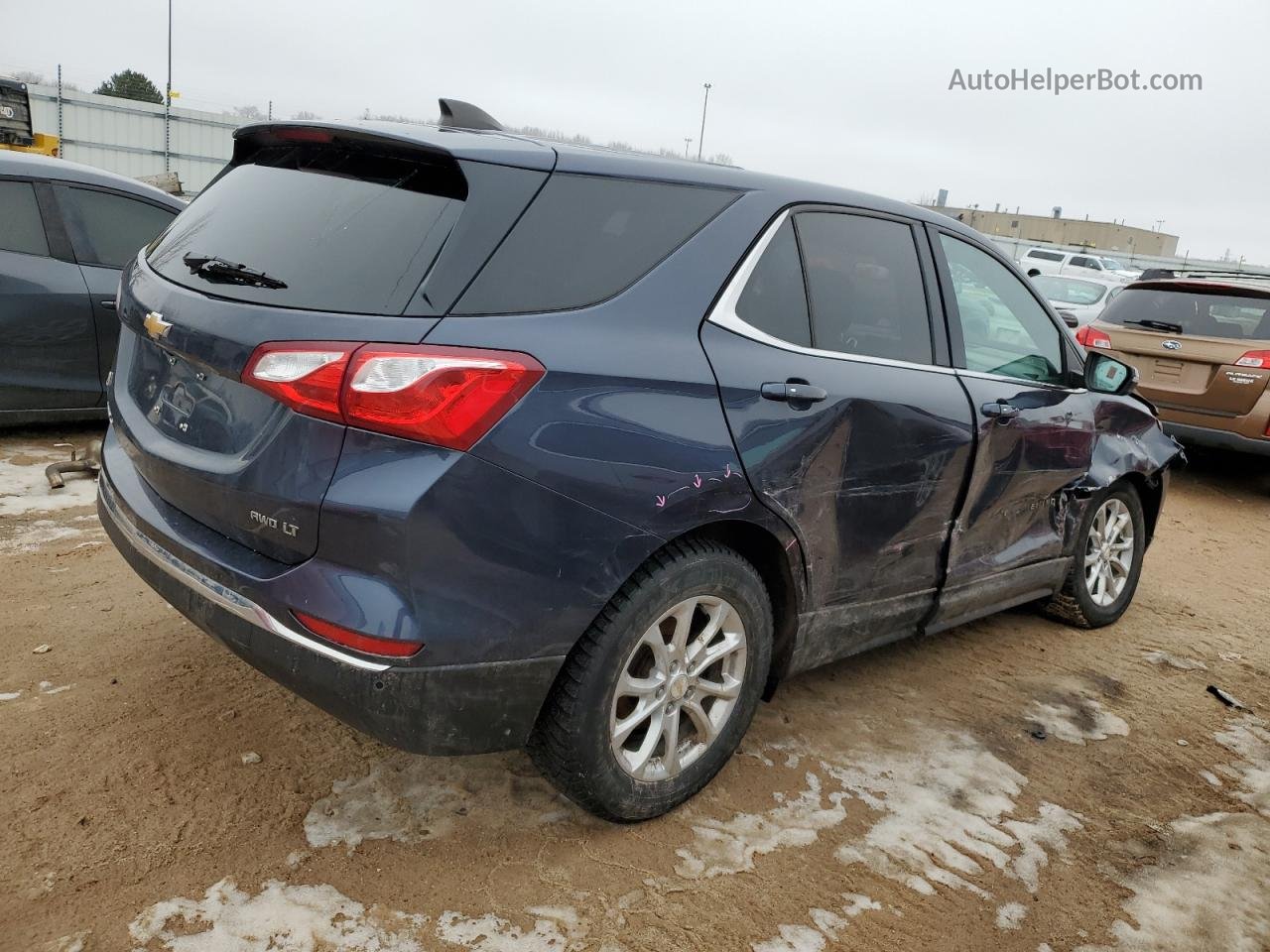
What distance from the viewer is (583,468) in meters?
2.32

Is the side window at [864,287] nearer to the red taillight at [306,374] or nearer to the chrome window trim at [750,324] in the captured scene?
the chrome window trim at [750,324]

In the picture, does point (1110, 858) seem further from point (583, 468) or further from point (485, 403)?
point (485, 403)

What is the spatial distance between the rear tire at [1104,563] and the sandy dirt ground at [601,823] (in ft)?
2.25

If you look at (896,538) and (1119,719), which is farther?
(1119,719)

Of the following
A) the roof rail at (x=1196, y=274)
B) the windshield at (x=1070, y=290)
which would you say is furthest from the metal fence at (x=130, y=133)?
the roof rail at (x=1196, y=274)

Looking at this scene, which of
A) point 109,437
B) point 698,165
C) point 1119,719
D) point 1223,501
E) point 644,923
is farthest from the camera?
point 1223,501

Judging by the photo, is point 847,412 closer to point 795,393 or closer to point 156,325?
point 795,393

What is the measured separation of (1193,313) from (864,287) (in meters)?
6.15

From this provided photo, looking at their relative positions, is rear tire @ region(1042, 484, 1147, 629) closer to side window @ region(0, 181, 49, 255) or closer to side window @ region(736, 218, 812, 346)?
side window @ region(736, 218, 812, 346)

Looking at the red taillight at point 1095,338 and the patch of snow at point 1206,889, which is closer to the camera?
the patch of snow at point 1206,889

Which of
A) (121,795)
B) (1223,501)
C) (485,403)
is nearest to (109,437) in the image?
(121,795)

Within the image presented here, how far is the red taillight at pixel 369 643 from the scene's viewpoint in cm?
219

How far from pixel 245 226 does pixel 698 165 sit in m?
1.25

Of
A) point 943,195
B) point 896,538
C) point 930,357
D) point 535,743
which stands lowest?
point 535,743
